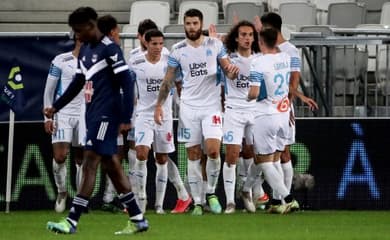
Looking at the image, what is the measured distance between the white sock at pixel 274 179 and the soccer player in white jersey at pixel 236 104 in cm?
68

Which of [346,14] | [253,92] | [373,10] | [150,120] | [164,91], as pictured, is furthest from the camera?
[373,10]

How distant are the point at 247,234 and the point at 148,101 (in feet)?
14.2

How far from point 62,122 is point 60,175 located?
0.71 m

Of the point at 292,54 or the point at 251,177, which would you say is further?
the point at 251,177

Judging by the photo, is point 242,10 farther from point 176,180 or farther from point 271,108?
point 271,108

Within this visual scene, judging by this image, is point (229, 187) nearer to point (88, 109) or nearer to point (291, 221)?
point (291, 221)

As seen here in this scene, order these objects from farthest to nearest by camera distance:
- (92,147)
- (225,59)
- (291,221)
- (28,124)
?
(28,124) < (225,59) < (291,221) < (92,147)

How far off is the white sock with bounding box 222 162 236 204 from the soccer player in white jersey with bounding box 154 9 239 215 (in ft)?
0.44

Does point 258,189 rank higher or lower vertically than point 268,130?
lower

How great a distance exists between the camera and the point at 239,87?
19281 millimetres

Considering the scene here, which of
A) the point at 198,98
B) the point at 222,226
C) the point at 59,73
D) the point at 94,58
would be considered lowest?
the point at 222,226

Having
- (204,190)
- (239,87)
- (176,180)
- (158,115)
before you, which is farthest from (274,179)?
(176,180)

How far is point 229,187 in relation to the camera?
19.3 meters

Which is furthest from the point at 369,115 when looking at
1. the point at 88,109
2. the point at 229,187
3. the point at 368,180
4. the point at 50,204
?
the point at 88,109
